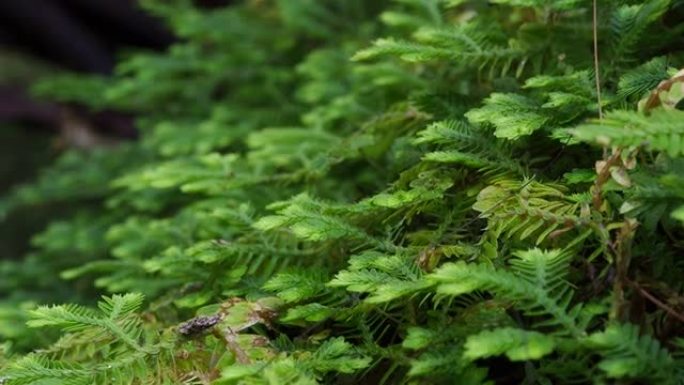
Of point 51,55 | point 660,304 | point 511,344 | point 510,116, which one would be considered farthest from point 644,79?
point 51,55

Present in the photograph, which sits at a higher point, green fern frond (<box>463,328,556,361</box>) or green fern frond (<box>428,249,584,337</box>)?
green fern frond (<box>428,249,584,337</box>)

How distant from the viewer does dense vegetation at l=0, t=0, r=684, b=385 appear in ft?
2.64

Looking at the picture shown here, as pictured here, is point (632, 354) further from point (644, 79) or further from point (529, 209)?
point (644, 79)

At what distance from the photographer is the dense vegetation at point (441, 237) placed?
804 millimetres

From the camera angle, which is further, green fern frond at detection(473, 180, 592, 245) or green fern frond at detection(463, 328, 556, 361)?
green fern frond at detection(473, 180, 592, 245)

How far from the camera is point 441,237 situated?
967 millimetres

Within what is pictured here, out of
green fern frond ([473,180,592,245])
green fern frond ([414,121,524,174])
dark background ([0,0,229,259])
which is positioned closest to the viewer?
green fern frond ([473,180,592,245])

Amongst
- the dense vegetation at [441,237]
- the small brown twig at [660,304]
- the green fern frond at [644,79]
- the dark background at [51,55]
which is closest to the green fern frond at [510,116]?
the dense vegetation at [441,237]

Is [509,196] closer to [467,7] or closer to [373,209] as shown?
[373,209]

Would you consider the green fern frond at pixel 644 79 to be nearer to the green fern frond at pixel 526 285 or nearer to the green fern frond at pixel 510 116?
the green fern frond at pixel 510 116

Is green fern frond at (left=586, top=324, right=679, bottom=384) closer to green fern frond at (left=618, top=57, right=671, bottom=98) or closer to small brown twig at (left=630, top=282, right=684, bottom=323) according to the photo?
small brown twig at (left=630, top=282, right=684, bottom=323)

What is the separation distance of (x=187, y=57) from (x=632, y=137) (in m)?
1.52

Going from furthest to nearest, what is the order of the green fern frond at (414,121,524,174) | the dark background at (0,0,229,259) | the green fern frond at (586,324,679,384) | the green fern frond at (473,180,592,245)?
1. the dark background at (0,0,229,259)
2. the green fern frond at (414,121,524,174)
3. the green fern frond at (473,180,592,245)
4. the green fern frond at (586,324,679,384)

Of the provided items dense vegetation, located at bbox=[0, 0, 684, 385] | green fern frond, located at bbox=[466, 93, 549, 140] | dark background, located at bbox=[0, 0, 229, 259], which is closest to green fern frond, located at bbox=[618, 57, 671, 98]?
dense vegetation, located at bbox=[0, 0, 684, 385]
